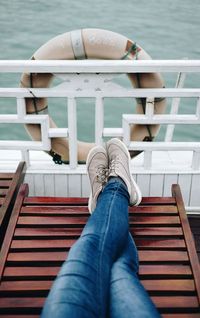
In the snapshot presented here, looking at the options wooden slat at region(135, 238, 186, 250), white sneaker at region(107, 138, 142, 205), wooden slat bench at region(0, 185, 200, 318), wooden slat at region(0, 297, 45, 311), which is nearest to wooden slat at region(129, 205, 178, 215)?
wooden slat bench at region(0, 185, 200, 318)

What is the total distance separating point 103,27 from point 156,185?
34.2 ft

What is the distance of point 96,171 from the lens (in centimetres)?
204

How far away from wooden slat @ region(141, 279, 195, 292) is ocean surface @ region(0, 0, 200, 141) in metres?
4.55

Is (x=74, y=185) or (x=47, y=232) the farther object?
(x=74, y=185)

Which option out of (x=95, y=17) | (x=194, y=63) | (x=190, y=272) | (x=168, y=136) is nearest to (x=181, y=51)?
(x=95, y=17)

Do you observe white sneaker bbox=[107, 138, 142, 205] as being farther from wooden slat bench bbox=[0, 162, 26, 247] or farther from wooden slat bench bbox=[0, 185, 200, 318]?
wooden slat bench bbox=[0, 162, 26, 247]

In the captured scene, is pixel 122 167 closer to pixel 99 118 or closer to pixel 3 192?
pixel 99 118

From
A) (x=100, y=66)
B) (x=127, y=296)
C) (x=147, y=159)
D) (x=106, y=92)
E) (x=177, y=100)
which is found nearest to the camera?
(x=127, y=296)

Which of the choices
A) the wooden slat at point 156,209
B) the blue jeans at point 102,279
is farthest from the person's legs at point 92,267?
the wooden slat at point 156,209

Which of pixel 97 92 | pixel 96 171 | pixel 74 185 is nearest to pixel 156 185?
pixel 74 185

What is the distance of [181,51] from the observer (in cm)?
970

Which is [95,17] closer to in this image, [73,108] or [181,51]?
[181,51]

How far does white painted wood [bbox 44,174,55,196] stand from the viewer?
251 centimetres

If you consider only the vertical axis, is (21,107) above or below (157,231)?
above
